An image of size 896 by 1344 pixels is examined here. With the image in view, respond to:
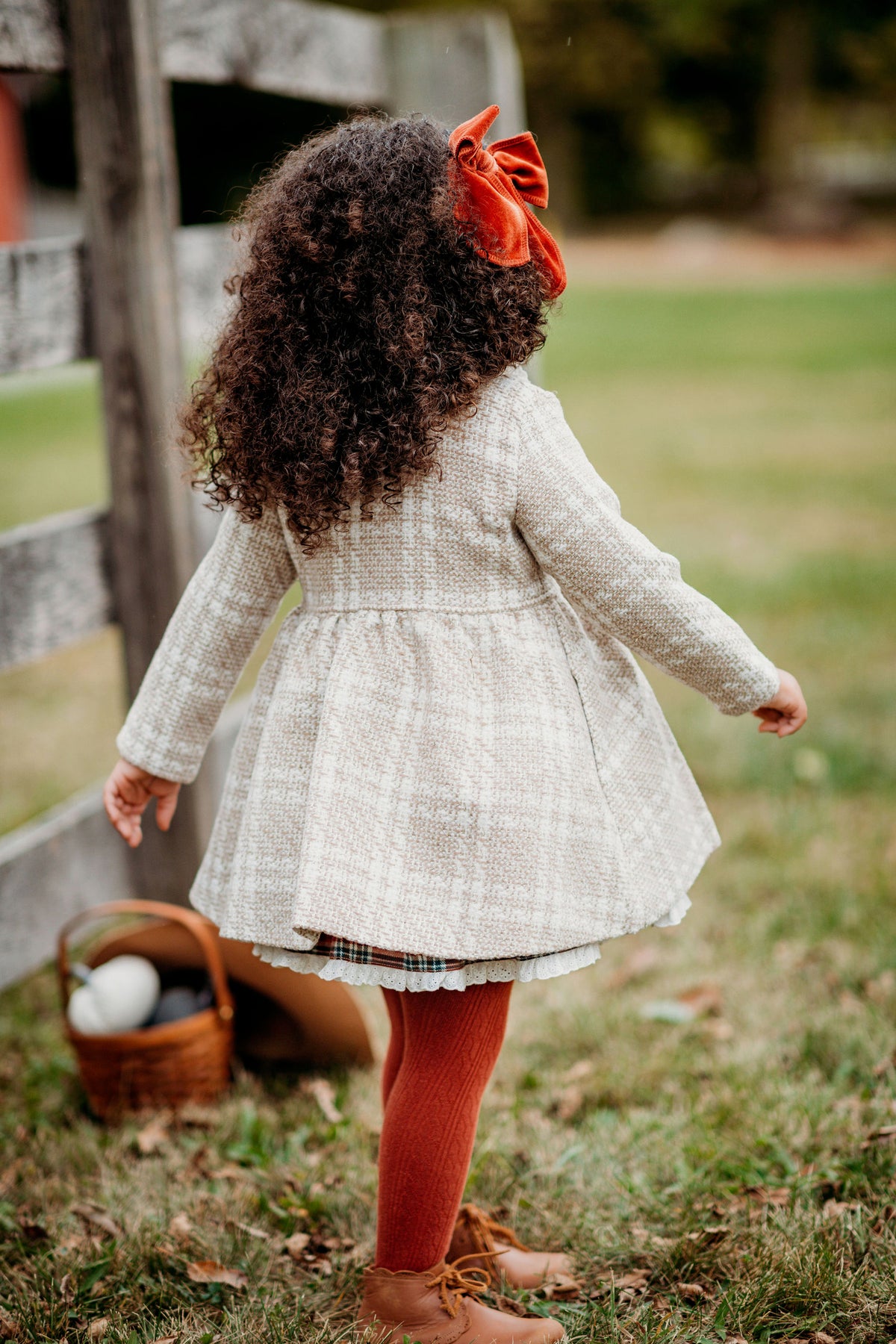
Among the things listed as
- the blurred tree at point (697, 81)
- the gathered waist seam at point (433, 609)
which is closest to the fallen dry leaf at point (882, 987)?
the gathered waist seam at point (433, 609)

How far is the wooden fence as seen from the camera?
2484mm

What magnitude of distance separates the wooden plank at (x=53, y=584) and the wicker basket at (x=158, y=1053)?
1.92ft

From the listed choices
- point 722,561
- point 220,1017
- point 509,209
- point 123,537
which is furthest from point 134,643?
point 722,561

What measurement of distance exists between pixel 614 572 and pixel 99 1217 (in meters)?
1.45

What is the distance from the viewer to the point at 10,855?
8.41 feet

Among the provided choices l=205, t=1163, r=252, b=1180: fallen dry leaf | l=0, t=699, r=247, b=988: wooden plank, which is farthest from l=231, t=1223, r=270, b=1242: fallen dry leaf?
l=0, t=699, r=247, b=988: wooden plank

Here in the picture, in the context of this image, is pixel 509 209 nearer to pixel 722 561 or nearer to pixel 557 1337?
pixel 557 1337

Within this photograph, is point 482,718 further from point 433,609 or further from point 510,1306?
point 510,1306

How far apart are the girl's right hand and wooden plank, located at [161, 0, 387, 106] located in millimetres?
1820

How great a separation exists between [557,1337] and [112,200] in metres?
2.27

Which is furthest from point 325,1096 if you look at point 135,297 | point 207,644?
point 135,297

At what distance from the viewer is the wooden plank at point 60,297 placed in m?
2.42

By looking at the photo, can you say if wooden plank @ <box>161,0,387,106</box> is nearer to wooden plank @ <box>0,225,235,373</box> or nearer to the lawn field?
wooden plank @ <box>0,225,235,373</box>

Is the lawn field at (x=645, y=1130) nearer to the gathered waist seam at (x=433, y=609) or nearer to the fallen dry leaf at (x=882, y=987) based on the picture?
the fallen dry leaf at (x=882, y=987)
